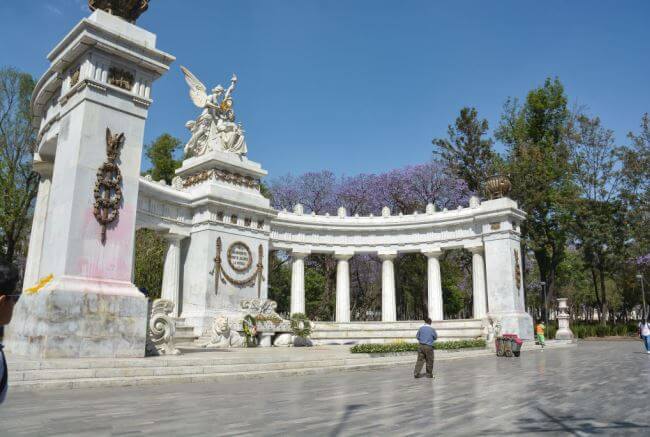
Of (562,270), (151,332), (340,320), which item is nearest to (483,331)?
(340,320)

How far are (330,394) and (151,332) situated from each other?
7.59 metres

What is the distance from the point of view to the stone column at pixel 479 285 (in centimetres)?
3388

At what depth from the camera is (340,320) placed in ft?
119

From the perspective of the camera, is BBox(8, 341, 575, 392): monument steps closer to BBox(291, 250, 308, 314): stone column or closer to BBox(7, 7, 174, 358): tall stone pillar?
BBox(7, 7, 174, 358): tall stone pillar

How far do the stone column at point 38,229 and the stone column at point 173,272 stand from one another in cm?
1130

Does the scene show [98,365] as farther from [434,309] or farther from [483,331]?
[434,309]

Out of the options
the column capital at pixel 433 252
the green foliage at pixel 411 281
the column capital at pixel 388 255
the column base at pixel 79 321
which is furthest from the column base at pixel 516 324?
the column base at pixel 79 321

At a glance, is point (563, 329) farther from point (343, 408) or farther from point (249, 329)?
point (343, 408)

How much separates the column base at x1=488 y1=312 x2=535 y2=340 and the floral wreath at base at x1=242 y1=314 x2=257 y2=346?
15.8 m

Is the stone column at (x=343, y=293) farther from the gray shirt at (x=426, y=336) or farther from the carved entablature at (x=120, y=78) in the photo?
the carved entablature at (x=120, y=78)

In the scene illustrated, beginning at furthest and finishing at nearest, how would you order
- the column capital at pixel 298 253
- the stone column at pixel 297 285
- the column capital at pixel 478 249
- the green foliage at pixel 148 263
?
the column capital at pixel 298 253 → the green foliage at pixel 148 263 → the stone column at pixel 297 285 → the column capital at pixel 478 249

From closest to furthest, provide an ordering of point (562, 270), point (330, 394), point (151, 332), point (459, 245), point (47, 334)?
1. point (330, 394)
2. point (47, 334)
3. point (151, 332)
4. point (459, 245)
5. point (562, 270)

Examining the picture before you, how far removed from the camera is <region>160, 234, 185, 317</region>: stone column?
92.2 feet

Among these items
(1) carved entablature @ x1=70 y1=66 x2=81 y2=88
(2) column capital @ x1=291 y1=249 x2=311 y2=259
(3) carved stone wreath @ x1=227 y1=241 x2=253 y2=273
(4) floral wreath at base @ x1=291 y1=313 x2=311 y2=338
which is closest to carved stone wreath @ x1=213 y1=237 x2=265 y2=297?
(3) carved stone wreath @ x1=227 y1=241 x2=253 y2=273
